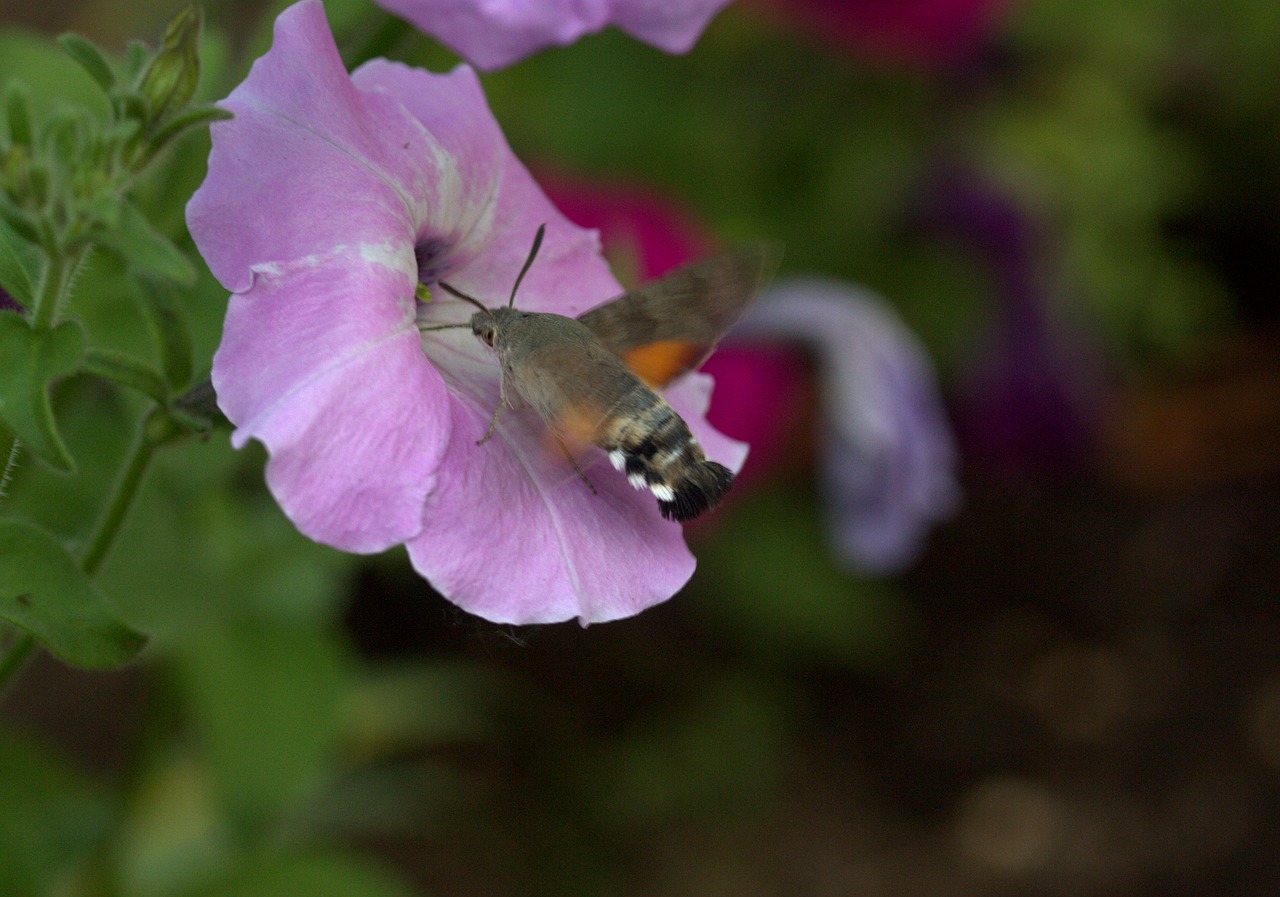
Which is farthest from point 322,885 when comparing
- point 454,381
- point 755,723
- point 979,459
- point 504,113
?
point 979,459

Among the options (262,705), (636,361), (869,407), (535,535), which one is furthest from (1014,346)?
(535,535)

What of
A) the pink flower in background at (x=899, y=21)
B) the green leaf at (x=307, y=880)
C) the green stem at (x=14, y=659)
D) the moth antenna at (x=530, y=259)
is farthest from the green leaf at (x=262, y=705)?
the pink flower in background at (x=899, y=21)

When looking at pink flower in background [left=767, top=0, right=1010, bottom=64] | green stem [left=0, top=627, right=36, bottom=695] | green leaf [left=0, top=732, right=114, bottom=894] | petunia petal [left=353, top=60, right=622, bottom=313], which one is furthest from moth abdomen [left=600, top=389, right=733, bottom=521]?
pink flower in background [left=767, top=0, right=1010, bottom=64]

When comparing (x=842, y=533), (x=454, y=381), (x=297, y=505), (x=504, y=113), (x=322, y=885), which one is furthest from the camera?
(x=504, y=113)

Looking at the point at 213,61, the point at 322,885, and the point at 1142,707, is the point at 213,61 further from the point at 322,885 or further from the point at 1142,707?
the point at 1142,707

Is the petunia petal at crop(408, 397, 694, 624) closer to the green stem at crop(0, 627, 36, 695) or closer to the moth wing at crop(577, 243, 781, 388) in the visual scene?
the moth wing at crop(577, 243, 781, 388)

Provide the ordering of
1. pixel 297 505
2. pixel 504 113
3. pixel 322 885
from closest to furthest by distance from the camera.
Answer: pixel 297 505 < pixel 322 885 < pixel 504 113
